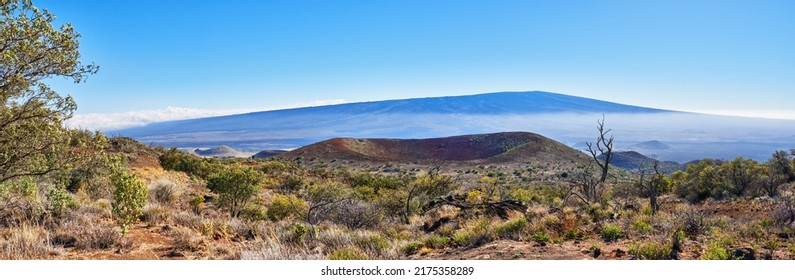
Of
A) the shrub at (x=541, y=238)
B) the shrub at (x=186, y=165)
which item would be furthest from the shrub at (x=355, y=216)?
the shrub at (x=186, y=165)

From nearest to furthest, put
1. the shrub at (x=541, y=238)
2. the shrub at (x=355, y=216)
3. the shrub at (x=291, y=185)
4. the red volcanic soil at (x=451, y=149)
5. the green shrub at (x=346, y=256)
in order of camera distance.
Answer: the green shrub at (x=346, y=256), the shrub at (x=541, y=238), the shrub at (x=355, y=216), the shrub at (x=291, y=185), the red volcanic soil at (x=451, y=149)

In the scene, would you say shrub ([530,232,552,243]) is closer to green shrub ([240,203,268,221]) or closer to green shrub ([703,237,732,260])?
green shrub ([703,237,732,260])

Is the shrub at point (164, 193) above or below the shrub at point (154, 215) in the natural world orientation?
below

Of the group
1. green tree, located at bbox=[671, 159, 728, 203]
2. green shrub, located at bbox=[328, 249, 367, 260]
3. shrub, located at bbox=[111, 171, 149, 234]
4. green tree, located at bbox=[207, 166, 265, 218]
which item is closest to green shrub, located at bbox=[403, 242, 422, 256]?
green shrub, located at bbox=[328, 249, 367, 260]

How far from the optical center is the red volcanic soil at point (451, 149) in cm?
5556

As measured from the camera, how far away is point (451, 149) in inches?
2852

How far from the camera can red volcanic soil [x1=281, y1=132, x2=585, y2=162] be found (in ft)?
182

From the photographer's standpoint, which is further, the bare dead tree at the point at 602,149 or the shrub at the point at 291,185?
the shrub at the point at 291,185

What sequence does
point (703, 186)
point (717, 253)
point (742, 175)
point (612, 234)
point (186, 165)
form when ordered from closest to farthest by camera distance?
1. point (717, 253)
2. point (612, 234)
3. point (742, 175)
4. point (703, 186)
5. point (186, 165)

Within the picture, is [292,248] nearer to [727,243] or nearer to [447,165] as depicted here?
[727,243]

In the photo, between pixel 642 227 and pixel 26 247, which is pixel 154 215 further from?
pixel 642 227

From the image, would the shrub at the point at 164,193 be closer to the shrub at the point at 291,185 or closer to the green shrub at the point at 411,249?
the shrub at the point at 291,185

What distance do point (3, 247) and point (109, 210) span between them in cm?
299

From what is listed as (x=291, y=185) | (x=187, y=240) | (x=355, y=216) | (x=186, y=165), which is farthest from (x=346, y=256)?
(x=186, y=165)
